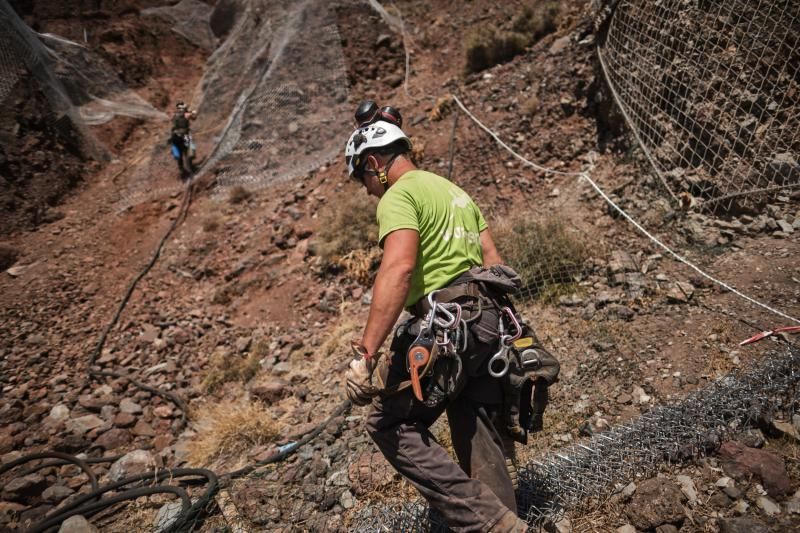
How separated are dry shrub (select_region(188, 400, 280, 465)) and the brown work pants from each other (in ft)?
7.70

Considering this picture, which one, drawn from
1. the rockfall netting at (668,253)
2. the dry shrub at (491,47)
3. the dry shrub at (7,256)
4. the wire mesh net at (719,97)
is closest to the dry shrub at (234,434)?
the rockfall netting at (668,253)

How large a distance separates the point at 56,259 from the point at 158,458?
5.25m

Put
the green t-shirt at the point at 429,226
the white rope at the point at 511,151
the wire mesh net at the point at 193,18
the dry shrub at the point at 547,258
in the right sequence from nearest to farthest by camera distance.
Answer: the green t-shirt at the point at 429,226, the dry shrub at the point at 547,258, the white rope at the point at 511,151, the wire mesh net at the point at 193,18

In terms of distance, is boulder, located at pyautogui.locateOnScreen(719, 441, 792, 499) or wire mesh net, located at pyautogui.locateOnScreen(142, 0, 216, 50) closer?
boulder, located at pyautogui.locateOnScreen(719, 441, 792, 499)

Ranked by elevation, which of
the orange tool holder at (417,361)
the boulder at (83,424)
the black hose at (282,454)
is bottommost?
the black hose at (282,454)

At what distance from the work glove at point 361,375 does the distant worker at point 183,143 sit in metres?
8.51

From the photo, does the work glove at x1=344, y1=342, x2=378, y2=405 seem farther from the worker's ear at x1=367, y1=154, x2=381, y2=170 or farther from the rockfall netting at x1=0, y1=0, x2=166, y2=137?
the rockfall netting at x1=0, y1=0, x2=166, y2=137

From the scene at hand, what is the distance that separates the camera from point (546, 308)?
4328 mm

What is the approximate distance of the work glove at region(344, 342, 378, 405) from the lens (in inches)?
72.5

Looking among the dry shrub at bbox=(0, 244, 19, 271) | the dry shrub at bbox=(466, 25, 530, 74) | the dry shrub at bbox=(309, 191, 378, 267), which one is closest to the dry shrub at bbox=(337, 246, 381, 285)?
the dry shrub at bbox=(309, 191, 378, 267)

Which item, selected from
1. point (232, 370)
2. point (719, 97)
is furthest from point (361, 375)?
point (719, 97)

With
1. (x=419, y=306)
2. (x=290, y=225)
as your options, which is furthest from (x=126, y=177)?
(x=419, y=306)

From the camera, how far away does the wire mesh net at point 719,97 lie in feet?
12.9

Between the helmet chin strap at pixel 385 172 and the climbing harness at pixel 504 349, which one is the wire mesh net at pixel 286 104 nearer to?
the helmet chin strap at pixel 385 172
